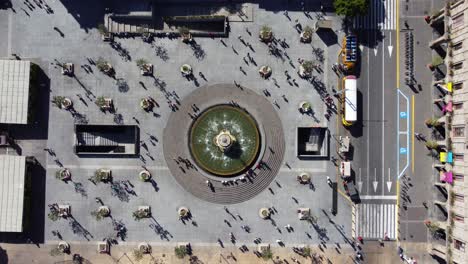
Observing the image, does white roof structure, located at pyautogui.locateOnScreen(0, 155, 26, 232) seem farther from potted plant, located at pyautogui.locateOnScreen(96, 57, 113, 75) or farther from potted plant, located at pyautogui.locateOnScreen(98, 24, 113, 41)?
potted plant, located at pyautogui.locateOnScreen(98, 24, 113, 41)

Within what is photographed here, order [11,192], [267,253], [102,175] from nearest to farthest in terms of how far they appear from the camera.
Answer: [11,192] → [267,253] → [102,175]

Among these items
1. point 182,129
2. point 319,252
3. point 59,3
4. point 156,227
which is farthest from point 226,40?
point 319,252

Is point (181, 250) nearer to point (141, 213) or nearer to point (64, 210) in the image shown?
point (141, 213)

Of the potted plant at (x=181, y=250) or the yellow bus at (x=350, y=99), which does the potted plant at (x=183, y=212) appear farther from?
the yellow bus at (x=350, y=99)

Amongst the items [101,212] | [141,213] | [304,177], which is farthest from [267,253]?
[101,212]

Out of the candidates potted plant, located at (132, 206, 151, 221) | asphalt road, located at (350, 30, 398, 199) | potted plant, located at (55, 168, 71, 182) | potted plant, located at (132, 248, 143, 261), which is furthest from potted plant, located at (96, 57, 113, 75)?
asphalt road, located at (350, 30, 398, 199)

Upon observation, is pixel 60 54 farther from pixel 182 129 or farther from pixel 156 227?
pixel 156 227

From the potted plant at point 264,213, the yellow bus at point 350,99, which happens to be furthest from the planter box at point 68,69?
the yellow bus at point 350,99
